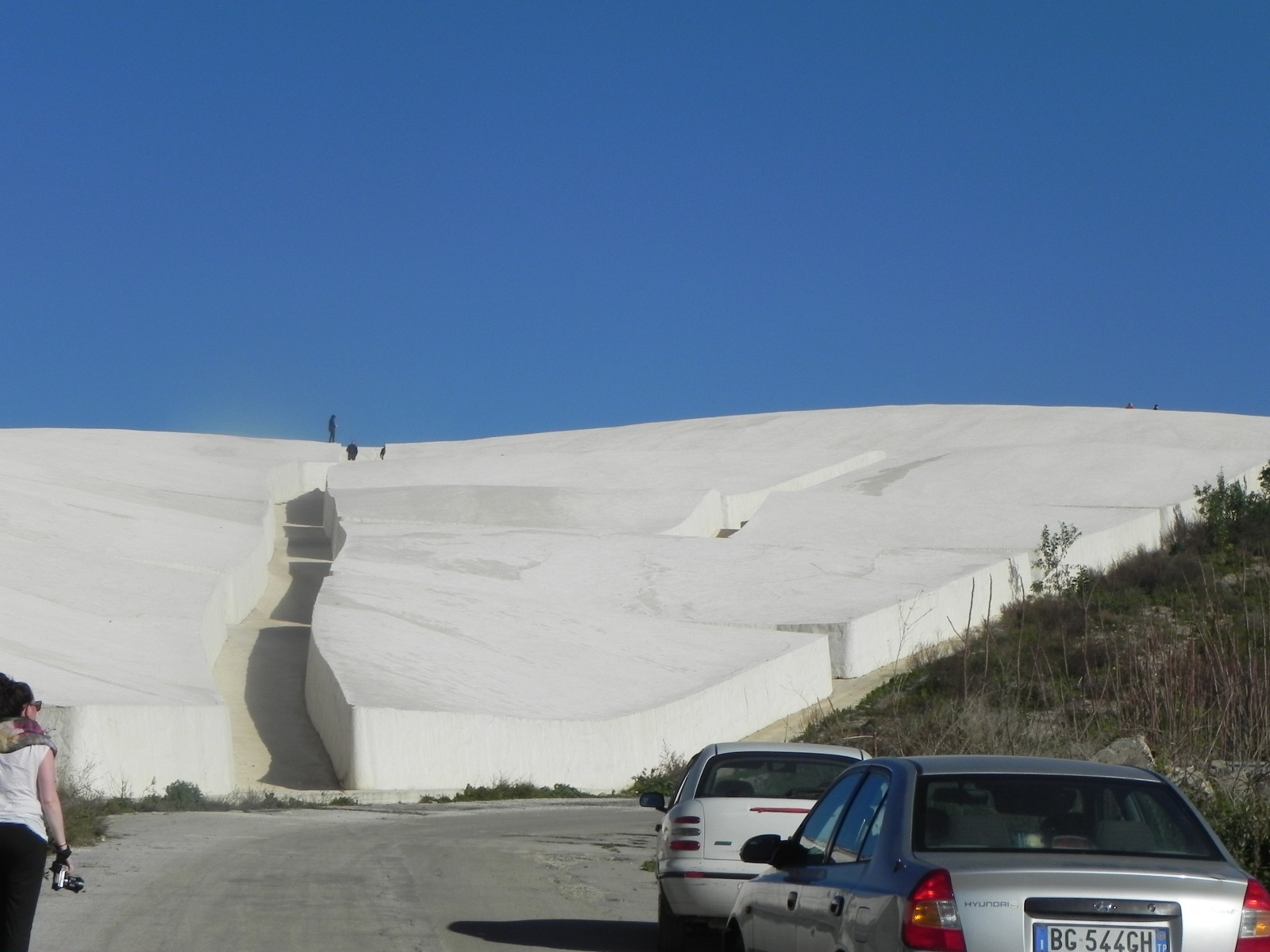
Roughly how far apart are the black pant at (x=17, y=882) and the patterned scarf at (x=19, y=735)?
0.33 m

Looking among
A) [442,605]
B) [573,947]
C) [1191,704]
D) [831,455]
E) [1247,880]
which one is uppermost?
[831,455]

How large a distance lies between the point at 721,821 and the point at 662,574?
2610cm

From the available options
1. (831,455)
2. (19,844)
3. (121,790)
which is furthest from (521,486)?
(19,844)

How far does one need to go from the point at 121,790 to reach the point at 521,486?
102 ft

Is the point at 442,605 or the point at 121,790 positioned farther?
the point at 442,605

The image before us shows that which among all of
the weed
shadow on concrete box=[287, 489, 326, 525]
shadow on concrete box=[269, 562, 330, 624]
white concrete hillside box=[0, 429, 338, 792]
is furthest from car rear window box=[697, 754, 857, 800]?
shadow on concrete box=[287, 489, 326, 525]

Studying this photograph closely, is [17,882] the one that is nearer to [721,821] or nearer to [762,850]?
[762,850]

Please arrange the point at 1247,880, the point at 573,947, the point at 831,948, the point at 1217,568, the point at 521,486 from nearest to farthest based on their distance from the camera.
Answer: the point at 1247,880
the point at 831,948
the point at 573,947
the point at 1217,568
the point at 521,486

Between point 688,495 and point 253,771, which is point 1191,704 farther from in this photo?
point 688,495

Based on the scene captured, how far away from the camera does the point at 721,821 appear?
9492mm

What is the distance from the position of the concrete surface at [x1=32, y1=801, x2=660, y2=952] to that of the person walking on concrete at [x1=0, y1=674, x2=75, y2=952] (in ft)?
7.94

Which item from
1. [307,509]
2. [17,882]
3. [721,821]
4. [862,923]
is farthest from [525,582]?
[862,923]

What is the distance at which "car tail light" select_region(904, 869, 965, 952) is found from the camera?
4.71 metres

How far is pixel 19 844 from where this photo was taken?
654 cm
